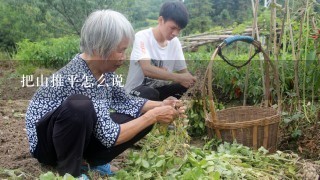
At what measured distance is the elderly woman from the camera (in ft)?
6.50

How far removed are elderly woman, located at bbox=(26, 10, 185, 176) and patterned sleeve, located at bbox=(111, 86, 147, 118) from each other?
19cm

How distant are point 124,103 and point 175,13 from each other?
0.94 metres

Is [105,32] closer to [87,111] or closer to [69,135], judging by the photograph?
[87,111]

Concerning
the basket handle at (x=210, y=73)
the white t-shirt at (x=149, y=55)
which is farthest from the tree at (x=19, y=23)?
the basket handle at (x=210, y=73)

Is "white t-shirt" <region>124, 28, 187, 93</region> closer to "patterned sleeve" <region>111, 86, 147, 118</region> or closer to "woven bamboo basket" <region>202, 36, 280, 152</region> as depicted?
"woven bamboo basket" <region>202, 36, 280, 152</region>

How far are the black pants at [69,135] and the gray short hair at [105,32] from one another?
0.85 feet

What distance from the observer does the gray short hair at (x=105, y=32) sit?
2025mm

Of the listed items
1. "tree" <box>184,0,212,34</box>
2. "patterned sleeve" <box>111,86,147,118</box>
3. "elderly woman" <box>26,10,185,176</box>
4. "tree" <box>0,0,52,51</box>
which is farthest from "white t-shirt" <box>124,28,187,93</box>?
"tree" <box>184,0,212,34</box>

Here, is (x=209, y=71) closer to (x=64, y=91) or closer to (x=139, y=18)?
(x=64, y=91)

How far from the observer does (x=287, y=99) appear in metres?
3.73

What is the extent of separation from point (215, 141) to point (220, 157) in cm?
57

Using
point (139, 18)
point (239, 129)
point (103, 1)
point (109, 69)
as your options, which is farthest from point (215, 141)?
point (139, 18)

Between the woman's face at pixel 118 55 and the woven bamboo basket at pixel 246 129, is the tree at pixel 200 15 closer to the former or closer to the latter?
the woven bamboo basket at pixel 246 129

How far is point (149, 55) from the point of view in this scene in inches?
128
